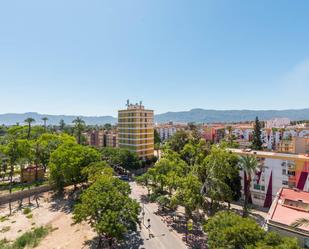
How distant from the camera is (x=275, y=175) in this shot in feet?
120

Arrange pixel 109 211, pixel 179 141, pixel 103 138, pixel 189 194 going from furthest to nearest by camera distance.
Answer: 1. pixel 103 138
2. pixel 179 141
3. pixel 189 194
4. pixel 109 211

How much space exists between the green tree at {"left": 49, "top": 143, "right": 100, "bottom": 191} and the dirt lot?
4242mm

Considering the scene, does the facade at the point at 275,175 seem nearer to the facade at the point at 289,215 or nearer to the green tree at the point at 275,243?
the facade at the point at 289,215

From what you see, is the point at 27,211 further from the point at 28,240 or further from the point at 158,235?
the point at 158,235

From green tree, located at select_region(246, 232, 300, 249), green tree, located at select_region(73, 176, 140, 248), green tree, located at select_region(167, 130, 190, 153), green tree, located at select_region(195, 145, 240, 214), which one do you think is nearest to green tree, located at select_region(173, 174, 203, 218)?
green tree, located at select_region(195, 145, 240, 214)

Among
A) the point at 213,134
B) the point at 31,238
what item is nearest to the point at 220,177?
the point at 31,238

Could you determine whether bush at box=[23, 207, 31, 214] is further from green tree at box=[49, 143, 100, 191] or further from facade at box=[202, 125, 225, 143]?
facade at box=[202, 125, 225, 143]

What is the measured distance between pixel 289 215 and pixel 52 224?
32366 millimetres

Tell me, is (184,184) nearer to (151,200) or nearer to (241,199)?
(151,200)

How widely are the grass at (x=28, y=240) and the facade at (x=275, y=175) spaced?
113 feet

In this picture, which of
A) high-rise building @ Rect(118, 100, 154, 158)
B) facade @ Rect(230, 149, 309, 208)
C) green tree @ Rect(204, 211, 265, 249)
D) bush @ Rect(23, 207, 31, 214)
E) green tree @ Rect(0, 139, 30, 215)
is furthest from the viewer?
high-rise building @ Rect(118, 100, 154, 158)

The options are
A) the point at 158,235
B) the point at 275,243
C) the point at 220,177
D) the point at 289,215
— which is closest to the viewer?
the point at 275,243

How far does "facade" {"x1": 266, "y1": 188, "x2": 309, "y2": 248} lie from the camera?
18.2 m

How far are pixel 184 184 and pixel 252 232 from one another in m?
12.8
